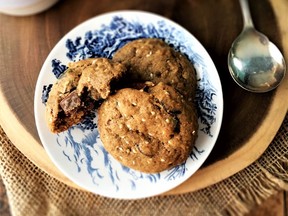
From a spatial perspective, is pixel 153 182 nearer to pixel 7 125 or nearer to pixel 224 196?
pixel 224 196

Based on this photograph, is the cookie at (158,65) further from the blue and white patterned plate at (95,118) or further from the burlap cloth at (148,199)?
the burlap cloth at (148,199)

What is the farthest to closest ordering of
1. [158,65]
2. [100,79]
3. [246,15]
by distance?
[246,15]
[158,65]
[100,79]

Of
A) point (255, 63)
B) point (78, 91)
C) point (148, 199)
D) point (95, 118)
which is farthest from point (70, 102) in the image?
point (255, 63)

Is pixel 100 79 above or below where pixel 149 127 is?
above

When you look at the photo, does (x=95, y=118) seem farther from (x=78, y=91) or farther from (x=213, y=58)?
(x=213, y=58)

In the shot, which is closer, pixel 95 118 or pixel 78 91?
pixel 78 91

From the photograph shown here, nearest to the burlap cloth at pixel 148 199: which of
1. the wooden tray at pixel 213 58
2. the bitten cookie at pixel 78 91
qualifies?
the wooden tray at pixel 213 58
